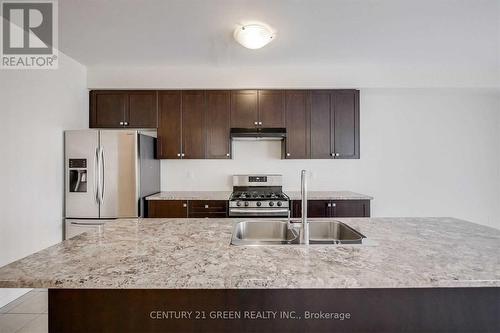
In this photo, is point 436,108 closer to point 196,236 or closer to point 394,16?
point 394,16

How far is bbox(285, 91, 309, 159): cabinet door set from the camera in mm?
3625

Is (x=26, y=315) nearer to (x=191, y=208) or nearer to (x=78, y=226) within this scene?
(x=78, y=226)

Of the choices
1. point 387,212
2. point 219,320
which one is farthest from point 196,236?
point 387,212

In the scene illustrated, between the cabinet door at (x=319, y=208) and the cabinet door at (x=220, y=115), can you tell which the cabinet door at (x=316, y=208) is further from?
the cabinet door at (x=220, y=115)

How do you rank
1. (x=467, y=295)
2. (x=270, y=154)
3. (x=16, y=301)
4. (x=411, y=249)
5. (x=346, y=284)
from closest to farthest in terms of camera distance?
(x=346, y=284), (x=467, y=295), (x=411, y=249), (x=16, y=301), (x=270, y=154)

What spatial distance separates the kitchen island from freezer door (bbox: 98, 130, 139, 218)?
168 centimetres

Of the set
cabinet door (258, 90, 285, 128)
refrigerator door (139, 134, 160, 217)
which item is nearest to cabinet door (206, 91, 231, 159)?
cabinet door (258, 90, 285, 128)

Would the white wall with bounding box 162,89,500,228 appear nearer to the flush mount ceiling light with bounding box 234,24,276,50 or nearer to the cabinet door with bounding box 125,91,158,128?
the cabinet door with bounding box 125,91,158,128

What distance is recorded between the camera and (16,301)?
8.43ft

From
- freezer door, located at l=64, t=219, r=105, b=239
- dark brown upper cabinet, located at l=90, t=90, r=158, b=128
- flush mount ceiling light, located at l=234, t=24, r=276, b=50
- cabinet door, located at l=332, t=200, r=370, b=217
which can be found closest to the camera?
flush mount ceiling light, located at l=234, t=24, r=276, b=50

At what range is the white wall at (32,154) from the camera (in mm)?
2453

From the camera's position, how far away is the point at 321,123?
3.63 metres

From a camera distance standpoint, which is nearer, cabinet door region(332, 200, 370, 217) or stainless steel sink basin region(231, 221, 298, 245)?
stainless steel sink basin region(231, 221, 298, 245)

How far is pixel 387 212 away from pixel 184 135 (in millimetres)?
3205
